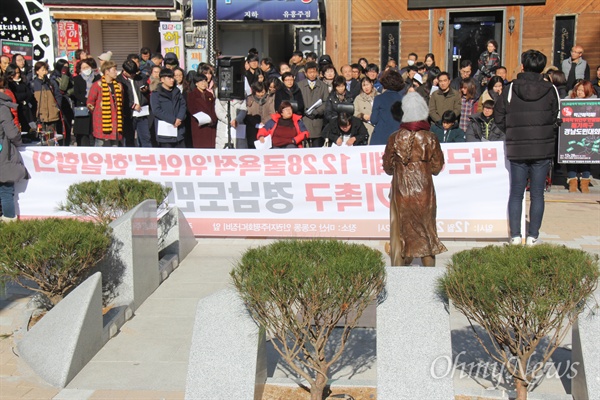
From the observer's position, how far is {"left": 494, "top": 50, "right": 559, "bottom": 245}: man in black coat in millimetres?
9750

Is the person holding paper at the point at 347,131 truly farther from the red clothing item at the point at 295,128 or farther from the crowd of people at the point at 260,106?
the red clothing item at the point at 295,128

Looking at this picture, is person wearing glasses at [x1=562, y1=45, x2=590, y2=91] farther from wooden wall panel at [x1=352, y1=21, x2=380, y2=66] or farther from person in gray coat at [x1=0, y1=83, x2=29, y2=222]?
person in gray coat at [x1=0, y1=83, x2=29, y2=222]

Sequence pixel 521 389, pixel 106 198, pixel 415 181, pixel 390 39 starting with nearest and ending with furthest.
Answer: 1. pixel 521 389
2. pixel 415 181
3. pixel 106 198
4. pixel 390 39

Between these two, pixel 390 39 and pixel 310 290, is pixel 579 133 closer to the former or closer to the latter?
pixel 390 39

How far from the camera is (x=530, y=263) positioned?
548cm

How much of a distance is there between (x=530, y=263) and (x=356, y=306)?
45.7 inches

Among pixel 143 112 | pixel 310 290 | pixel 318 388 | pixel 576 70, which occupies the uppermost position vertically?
pixel 576 70

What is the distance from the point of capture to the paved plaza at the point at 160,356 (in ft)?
20.6

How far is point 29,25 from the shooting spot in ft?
71.5

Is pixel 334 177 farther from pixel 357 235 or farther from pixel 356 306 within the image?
pixel 356 306

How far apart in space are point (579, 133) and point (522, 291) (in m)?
9.54

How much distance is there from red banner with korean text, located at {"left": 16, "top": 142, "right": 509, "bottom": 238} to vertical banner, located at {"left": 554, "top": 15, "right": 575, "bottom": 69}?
10.4 meters

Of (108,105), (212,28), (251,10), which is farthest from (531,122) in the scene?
(251,10)

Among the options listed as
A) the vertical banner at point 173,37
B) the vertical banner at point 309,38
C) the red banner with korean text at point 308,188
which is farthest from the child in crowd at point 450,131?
the vertical banner at point 173,37
